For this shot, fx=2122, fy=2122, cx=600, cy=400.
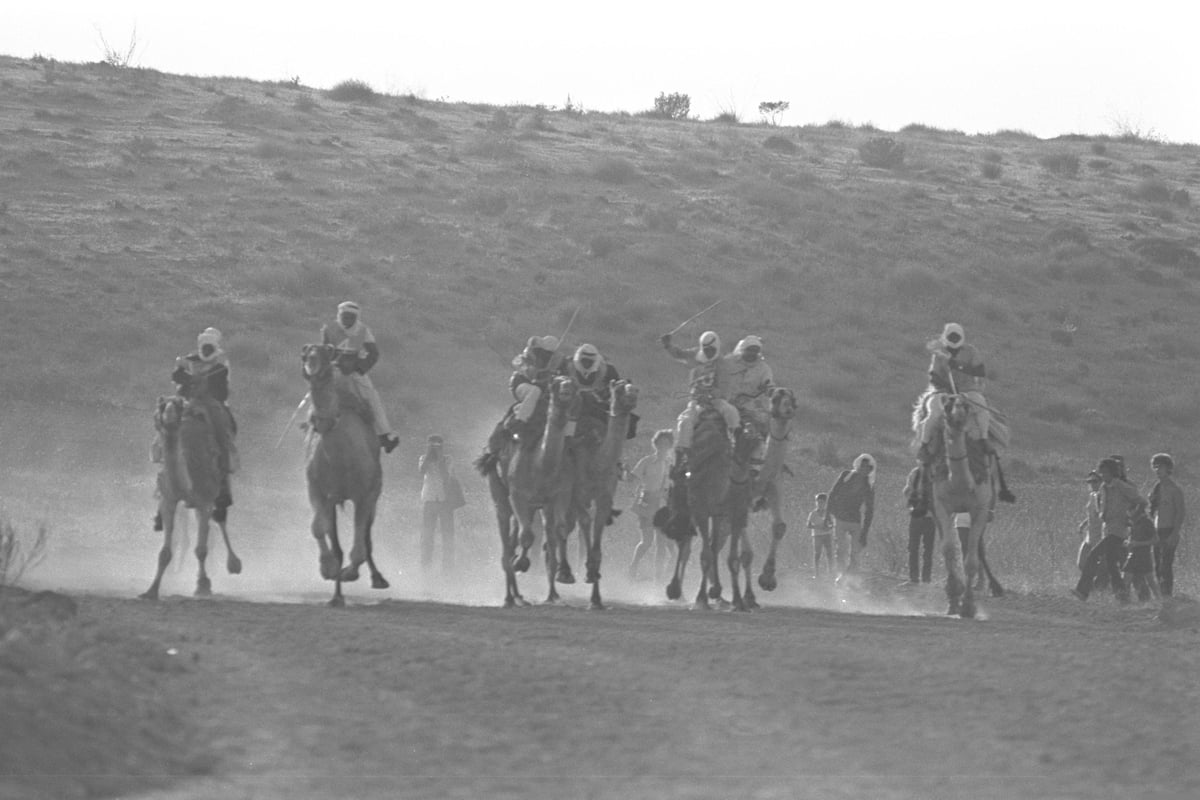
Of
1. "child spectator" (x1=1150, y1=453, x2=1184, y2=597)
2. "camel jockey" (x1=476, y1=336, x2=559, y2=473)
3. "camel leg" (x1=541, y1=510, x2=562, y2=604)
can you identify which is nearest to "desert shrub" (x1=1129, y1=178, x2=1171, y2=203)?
"child spectator" (x1=1150, y1=453, x2=1184, y2=597)

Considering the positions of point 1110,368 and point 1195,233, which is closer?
point 1110,368

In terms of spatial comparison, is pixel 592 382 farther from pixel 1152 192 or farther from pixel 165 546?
pixel 1152 192

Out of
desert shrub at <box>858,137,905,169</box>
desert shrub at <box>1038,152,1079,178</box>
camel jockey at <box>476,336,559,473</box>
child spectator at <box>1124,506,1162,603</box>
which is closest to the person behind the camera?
→ camel jockey at <box>476,336,559,473</box>

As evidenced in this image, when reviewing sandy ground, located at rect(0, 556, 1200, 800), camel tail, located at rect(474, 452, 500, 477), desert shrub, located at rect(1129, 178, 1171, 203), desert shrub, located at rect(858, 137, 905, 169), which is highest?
desert shrub, located at rect(858, 137, 905, 169)

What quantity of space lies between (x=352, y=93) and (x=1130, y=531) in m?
53.9

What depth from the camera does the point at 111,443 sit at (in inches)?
1435

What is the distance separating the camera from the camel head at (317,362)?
1891 centimetres

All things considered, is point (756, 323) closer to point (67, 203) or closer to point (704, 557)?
point (67, 203)

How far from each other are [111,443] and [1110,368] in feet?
86.4

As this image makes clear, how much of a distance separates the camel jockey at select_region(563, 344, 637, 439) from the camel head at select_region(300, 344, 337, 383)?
2789mm

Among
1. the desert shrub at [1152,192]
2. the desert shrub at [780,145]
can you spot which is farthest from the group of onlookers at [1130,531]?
the desert shrub at [780,145]

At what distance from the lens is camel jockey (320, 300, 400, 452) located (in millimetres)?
19723

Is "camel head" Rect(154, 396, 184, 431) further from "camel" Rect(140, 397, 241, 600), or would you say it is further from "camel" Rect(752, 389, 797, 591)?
"camel" Rect(752, 389, 797, 591)

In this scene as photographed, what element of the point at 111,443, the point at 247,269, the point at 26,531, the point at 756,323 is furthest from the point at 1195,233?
the point at 26,531
